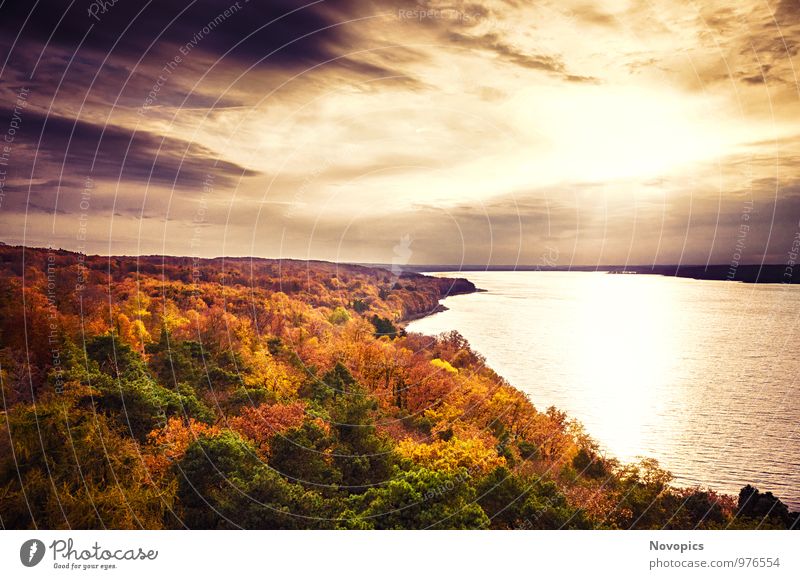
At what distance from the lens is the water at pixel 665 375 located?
2219 centimetres

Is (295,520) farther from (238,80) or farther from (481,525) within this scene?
(238,80)

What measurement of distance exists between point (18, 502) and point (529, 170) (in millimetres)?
16489

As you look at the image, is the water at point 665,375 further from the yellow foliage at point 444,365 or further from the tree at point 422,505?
the tree at point 422,505

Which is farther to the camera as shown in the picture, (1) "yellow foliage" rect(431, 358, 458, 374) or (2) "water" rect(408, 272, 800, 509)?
(1) "yellow foliage" rect(431, 358, 458, 374)

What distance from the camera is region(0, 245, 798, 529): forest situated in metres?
11.0

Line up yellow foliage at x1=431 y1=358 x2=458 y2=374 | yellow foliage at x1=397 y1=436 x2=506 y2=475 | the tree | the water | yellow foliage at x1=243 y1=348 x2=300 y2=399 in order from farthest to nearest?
yellow foliage at x1=431 y1=358 x2=458 y2=374
the water
yellow foliage at x1=243 y1=348 x2=300 y2=399
yellow foliage at x1=397 y1=436 x2=506 y2=475
the tree

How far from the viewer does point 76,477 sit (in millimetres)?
10883

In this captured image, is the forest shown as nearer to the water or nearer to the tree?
the tree

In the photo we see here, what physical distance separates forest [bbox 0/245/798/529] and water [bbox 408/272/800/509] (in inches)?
136

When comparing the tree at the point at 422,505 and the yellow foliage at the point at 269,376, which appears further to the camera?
the yellow foliage at the point at 269,376

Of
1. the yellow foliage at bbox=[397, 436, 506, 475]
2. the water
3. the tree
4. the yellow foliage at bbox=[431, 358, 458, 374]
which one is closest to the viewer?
the tree

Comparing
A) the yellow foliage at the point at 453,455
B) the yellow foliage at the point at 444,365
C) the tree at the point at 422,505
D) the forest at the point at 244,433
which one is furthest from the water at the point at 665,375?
the tree at the point at 422,505

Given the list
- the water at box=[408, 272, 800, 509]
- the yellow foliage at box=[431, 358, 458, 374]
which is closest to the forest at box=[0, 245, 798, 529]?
the yellow foliage at box=[431, 358, 458, 374]

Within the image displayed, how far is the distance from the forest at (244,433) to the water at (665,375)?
3.44 meters
